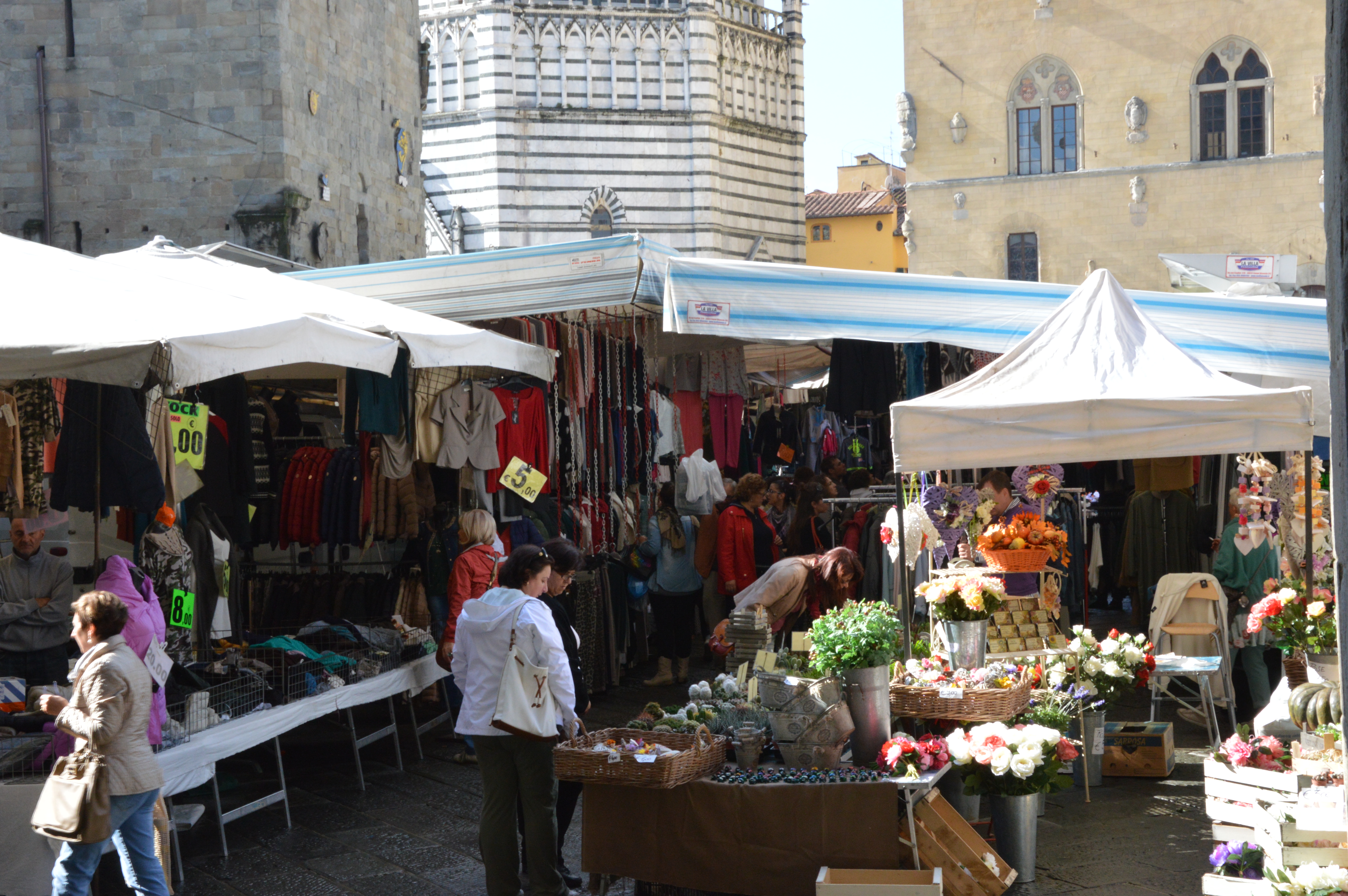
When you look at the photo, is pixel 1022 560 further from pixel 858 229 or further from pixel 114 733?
pixel 858 229

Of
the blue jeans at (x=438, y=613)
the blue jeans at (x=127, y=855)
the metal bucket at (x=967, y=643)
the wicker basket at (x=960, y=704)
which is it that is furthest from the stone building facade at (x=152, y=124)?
the wicker basket at (x=960, y=704)

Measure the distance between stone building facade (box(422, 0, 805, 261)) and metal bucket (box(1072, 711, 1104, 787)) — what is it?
29.0m

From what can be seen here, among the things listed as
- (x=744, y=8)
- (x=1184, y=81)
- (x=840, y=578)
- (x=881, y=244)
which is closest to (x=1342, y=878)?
(x=840, y=578)

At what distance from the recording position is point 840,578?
22.0 ft

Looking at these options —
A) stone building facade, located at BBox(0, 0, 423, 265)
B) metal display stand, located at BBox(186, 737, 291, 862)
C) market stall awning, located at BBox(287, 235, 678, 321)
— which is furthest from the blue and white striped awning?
stone building facade, located at BBox(0, 0, 423, 265)

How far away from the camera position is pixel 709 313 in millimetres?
7926

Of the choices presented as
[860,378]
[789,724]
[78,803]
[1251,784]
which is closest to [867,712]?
[789,724]

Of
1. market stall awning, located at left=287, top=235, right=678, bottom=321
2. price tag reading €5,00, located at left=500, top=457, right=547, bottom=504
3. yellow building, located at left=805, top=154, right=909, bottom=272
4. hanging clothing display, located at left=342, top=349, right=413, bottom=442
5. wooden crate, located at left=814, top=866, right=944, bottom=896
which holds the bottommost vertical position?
wooden crate, located at left=814, top=866, right=944, bottom=896

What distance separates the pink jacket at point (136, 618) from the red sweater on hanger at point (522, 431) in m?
3.34

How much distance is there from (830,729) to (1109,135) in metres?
26.0

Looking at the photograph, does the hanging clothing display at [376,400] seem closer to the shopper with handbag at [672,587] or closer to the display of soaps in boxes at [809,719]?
the shopper with handbag at [672,587]

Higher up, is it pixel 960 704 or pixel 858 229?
pixel 858 229

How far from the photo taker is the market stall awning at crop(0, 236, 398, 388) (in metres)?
4.78

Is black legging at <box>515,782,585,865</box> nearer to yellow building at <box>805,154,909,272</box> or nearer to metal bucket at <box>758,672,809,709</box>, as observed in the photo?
metal bucket at <box>758,672,809,709</box>
